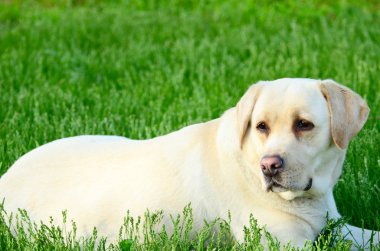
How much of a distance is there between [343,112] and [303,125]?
0.23 m

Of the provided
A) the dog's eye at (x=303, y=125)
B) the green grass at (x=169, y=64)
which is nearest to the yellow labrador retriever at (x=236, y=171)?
the dog's eye at (x=303, y=125)

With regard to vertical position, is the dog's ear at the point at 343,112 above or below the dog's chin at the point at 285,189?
above

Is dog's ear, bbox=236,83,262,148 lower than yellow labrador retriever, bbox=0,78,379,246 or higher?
higher

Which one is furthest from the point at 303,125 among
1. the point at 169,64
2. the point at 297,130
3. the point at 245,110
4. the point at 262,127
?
the point at 169,64

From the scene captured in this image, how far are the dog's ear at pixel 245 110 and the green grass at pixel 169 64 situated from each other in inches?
40.1

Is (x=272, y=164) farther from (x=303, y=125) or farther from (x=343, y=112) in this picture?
(x=343, y=112)

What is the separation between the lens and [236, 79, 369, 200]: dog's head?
4.11 m

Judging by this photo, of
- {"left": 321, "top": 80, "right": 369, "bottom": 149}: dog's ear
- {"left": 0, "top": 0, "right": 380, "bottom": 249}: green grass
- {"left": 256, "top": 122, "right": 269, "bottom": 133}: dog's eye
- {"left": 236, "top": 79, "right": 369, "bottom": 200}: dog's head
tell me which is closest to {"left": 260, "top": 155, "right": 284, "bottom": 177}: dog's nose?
{"left": 236, "top": 79, "right": 369, "bottom": 200}: dog's head

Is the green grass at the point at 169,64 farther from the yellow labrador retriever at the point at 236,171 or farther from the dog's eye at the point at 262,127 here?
the dog's eye at the point at 262,127

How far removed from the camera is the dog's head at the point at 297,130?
4113 millimetres

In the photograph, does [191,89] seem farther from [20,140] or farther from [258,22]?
[258,22]

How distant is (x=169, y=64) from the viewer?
862cm

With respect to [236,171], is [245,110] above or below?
above

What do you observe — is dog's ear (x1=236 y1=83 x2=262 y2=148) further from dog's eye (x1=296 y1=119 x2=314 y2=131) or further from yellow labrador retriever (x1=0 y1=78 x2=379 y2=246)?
dog's eye (x1=296 y1=119 x2=314 y2=131)
